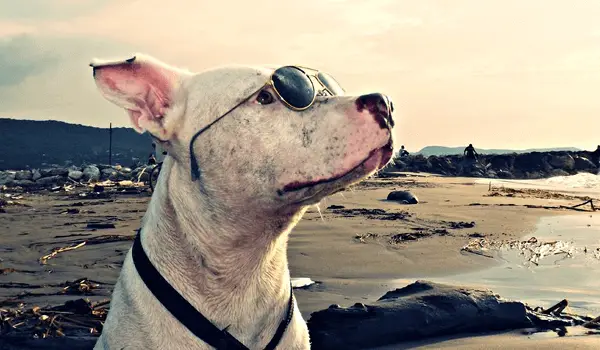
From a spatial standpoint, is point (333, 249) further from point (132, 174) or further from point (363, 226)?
point (132, 174)

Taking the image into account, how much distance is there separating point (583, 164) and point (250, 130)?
135 feet

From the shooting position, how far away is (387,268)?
7699 mm

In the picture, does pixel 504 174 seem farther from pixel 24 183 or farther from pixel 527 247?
pixel 527 247

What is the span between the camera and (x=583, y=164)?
40281mm

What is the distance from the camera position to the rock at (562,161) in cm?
3957

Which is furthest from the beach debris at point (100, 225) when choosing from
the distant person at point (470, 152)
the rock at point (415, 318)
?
the distant person at point (470, 152)

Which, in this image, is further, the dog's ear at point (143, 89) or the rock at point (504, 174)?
the rock at point (504, 174)

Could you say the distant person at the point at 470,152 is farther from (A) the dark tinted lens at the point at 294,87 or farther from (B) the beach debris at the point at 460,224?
(A) the dark tinted lens at the point at 294,87

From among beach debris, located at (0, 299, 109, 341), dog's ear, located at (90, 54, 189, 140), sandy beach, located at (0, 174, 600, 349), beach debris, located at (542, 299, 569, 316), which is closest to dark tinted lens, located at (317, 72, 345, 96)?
sandy beach, located at (0, 174, 600, 349)

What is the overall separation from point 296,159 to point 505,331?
299cm

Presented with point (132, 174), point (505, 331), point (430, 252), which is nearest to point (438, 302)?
point (505, 331)

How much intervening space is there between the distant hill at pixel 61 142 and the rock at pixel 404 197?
48218 mm

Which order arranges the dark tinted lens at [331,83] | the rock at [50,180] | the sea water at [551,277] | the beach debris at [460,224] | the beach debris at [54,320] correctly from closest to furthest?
the dark tinted lens at [331,83], the beach debris at [54,320], the sea water at [551,277], the beach debris at [460,224], the rock at [50,180]

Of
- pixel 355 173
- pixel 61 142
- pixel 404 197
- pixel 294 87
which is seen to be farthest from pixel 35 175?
pixel 61 142
